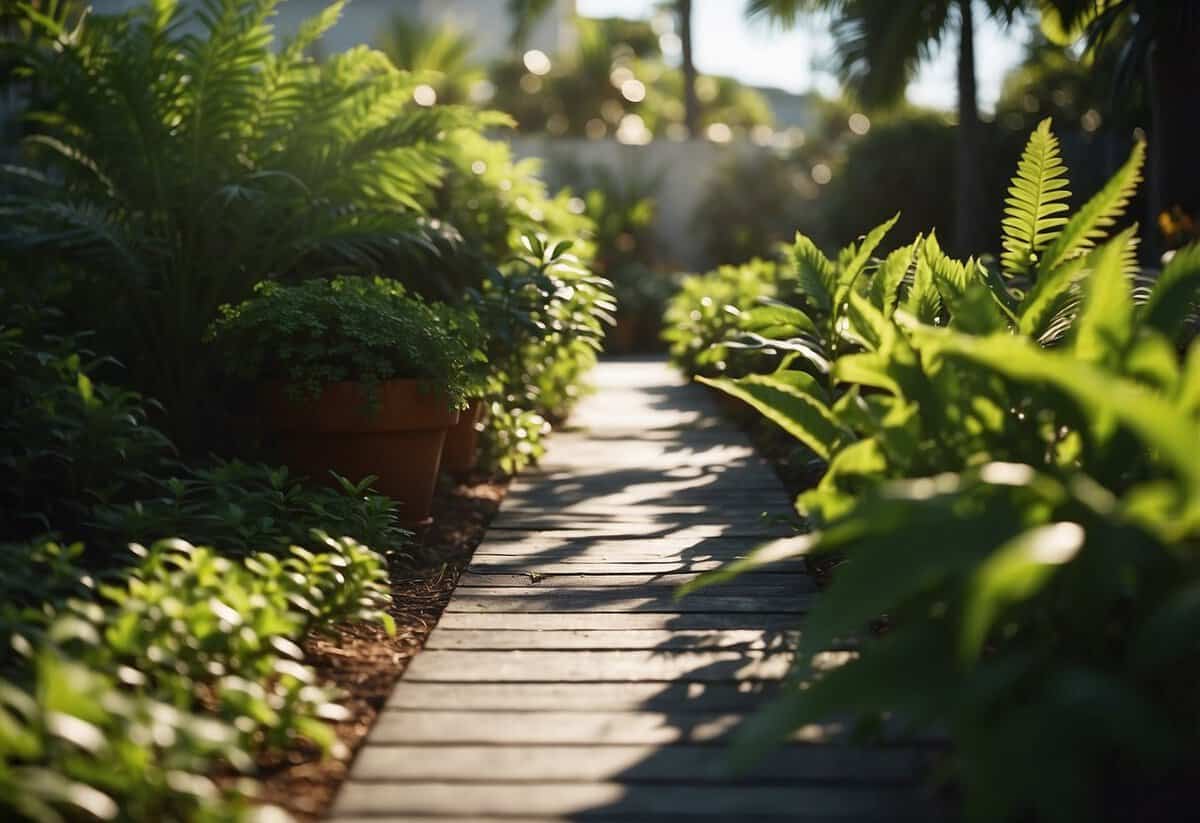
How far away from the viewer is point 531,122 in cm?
2322

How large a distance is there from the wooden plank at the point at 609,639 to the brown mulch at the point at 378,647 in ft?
0.39

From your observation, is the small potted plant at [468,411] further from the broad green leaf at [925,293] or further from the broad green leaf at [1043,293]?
the broad green leaf at [1043,293]

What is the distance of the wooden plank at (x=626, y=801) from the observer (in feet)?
6.69

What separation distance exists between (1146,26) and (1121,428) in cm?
668

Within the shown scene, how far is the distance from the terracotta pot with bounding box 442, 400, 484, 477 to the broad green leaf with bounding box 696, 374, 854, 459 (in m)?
2.31

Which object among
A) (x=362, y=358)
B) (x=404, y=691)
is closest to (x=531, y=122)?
(x=362, y=358)

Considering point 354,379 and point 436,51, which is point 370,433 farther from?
point 436,51

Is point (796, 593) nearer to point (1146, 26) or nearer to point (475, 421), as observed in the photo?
point (475, 421)

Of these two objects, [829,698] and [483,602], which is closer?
[829,698]

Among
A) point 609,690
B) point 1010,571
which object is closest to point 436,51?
point 609,690

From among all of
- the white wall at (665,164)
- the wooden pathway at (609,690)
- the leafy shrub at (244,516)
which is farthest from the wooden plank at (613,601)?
the white wall at (665,164)

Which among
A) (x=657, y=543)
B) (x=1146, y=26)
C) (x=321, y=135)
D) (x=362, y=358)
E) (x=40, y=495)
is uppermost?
(x=1146, y=26)

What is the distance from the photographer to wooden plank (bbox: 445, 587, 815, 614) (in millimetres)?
3217

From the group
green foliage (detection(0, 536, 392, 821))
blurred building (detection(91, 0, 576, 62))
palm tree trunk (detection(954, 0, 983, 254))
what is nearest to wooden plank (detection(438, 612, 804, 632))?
green foliage (detection(0, 536, 392, 821))
